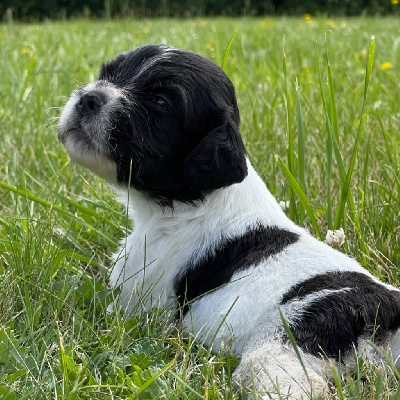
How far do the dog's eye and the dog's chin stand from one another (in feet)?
Result: 0.99

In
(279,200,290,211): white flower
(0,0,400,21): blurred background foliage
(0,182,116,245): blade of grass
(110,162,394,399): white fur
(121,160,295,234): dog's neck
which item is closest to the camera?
(110,162,394,399): white fur

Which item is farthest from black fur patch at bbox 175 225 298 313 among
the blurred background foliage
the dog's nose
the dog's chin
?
the blurred background foliage

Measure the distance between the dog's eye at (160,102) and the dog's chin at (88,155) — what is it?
0.99 feet

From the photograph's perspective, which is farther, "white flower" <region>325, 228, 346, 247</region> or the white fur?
"white flower" <region>325, 228, 346, 247</region>

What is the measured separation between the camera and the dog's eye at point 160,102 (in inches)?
111

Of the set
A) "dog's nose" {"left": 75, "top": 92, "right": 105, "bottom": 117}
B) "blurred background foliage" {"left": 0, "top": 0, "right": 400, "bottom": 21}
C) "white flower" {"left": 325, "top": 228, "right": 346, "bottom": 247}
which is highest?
"dog's nose" {"left": 75, "top": 92, "right": 105, "bottom": 117}

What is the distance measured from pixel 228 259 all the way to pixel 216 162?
405 millimetres

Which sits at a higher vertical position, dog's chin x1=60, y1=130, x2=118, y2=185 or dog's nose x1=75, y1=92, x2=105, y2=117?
dog's nose x1=75, y1=92, x2=105, y2=117

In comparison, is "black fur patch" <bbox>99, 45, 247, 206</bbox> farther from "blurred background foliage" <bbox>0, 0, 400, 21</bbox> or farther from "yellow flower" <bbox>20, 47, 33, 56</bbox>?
"blurred background foliage" <bbox>0, 0, 400, 21</bbox>

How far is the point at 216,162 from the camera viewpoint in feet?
8.87

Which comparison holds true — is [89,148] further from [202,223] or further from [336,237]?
[336,237]

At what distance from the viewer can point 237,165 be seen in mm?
2734

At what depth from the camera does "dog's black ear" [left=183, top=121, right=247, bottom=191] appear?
8.91 ft

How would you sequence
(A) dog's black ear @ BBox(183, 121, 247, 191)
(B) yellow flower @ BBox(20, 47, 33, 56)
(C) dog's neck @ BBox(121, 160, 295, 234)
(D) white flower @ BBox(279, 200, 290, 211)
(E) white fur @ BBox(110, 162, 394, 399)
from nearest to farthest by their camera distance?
1. (E) white fur @ BBox(110, 162, 394, 399)
2. (A) dog's black ear @ BBox(183, 121, 247, 191)
3. (C) dog's neck @ BBox(121, 160, 295, 234)
4. (D) white flower @ BBox(279, 200, 290, 211)
5. (B) yellow flower @ BBox(20, 47, 33, 56)
